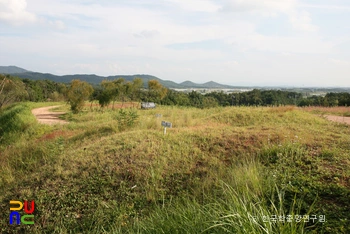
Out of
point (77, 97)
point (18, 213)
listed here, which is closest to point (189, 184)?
point (18, 213)

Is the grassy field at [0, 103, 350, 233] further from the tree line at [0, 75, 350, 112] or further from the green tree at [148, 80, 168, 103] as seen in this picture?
the green tree at [148, 80, 168, 103]

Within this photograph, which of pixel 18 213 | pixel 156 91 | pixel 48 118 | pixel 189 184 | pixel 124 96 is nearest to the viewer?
pixel 18 213

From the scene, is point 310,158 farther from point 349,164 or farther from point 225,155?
point 225,155

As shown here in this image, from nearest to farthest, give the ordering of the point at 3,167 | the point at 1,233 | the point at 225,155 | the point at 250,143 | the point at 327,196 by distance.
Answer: the point at 327,196, the point at 1,233, the point at 225,155, the point at 250,143, the point at 3,167

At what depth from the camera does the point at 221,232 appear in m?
2.15

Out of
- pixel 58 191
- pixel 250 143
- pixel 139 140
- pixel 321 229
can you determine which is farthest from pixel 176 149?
pixel 321 229

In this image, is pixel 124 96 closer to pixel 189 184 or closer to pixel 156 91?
pixel 156 91

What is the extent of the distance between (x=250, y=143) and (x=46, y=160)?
14.9ft

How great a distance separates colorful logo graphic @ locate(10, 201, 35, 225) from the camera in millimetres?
3730

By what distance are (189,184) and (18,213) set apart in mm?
2616

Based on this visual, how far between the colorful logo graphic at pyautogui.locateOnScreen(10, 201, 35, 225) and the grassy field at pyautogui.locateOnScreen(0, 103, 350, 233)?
8 cm

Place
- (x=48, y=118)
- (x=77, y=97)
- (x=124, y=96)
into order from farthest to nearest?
(x=124, y=96)
(x=77, y=97)
(x=48, y=118)

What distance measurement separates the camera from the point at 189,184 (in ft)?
13.8

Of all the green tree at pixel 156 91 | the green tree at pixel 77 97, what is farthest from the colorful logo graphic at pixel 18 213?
the green tree at pixel 156 91
